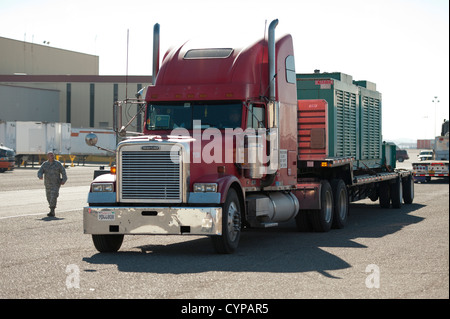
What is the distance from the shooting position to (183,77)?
1479cm

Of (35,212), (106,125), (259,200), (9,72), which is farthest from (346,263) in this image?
(9,72)

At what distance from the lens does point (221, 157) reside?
13531 millimetres

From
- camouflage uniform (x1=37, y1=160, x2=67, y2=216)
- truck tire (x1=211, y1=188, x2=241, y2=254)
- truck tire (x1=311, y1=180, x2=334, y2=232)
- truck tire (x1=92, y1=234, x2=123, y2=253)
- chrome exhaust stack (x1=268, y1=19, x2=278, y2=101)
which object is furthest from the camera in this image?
camouflage uniform (x1=37, y1=160, x2=67, y2=216)

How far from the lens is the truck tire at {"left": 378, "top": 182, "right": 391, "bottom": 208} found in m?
25.2

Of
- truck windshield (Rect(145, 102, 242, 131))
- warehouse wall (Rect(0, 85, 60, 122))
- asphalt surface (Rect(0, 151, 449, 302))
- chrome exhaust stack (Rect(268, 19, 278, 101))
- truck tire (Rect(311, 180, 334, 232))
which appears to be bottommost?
asphalt surface (Rect(0, 151, 449, 302))

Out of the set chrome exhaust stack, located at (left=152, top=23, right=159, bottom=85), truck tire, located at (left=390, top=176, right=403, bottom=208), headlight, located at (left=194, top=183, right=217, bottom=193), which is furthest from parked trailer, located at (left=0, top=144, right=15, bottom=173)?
headlight, located at (left=194, top=183, right=217, bottom=193)

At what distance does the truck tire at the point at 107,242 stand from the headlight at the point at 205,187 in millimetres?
1856

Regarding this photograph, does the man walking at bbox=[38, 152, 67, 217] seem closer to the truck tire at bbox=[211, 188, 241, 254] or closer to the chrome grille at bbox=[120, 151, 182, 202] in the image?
the chrome grille at bbox=[120, 151, 182, 202]

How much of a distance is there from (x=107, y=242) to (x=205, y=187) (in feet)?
6.73

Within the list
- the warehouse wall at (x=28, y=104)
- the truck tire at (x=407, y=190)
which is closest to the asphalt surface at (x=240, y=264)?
the truck tire at (x=407, y=190)

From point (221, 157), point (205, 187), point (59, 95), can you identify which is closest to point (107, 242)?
point (205, 187)

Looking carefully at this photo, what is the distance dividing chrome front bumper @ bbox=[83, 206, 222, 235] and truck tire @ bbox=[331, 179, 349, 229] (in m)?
6.16

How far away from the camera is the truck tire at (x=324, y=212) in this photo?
1734 cm
